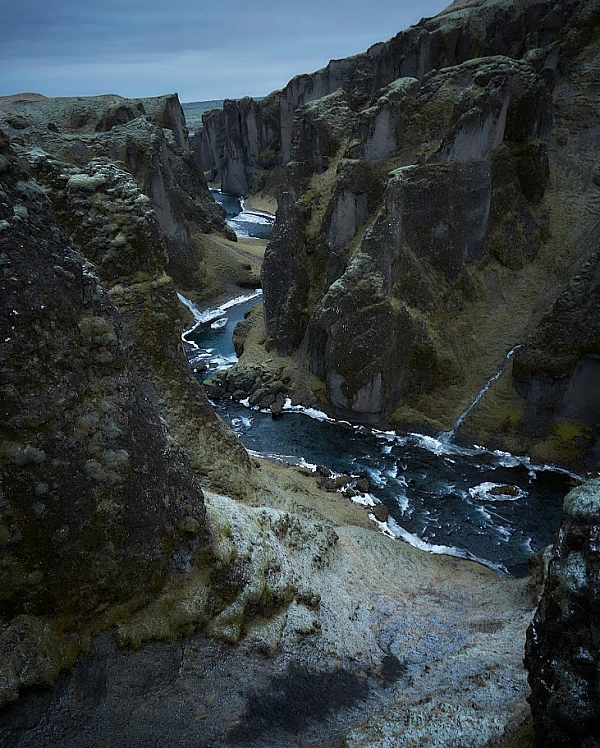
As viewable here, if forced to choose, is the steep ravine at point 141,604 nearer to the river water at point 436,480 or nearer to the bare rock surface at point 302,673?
the bare rock surface at point 302,673

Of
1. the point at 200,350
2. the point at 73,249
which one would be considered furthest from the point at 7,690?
the point at 200,350

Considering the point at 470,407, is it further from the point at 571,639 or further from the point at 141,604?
the point at 141,604

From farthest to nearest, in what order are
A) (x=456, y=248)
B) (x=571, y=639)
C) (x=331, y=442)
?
(x=456, y=248) → (x=331, y=442) → (x=571, y=639)

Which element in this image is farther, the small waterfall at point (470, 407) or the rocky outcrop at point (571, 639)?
the small waterfall at point (470, 407)

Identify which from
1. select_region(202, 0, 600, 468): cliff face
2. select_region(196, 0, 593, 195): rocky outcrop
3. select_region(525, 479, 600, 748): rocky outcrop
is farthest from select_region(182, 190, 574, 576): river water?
select_region(196, 0, 593, 195): rocky outcrop

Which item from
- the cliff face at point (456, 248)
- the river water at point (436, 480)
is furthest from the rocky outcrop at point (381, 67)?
the river water at point (436, 480)

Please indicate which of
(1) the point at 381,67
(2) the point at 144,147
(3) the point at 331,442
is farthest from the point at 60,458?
(1) the point at 381,67

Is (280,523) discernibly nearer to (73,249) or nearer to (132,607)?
(132,607)
